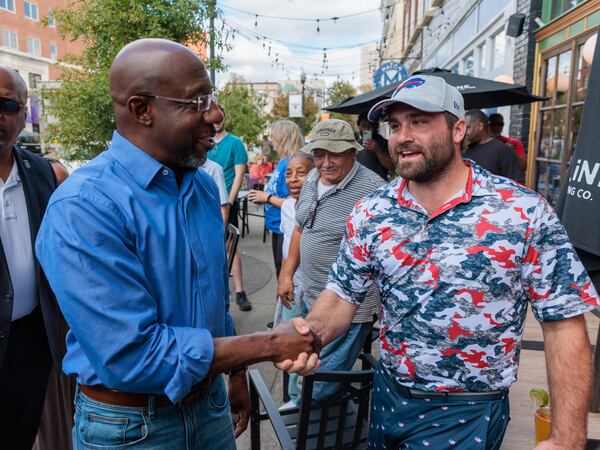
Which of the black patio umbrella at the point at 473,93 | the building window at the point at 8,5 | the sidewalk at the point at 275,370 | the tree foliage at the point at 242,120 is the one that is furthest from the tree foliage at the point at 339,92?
the building window at the point at 8,5

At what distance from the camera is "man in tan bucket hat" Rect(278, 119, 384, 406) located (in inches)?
124

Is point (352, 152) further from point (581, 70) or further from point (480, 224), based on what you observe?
point (581, 70)

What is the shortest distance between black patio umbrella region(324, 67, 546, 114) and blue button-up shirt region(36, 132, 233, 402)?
368 centimetres

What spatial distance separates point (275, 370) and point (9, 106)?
306 cm

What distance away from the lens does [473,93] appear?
17.3 feet

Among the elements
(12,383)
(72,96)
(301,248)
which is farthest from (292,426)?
(72,96)

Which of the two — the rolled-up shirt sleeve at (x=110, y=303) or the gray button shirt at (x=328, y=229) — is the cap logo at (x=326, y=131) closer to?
the gray button shirt at (x=328, y=229)

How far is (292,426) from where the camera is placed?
2834mm

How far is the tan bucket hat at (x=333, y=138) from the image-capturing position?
3.30m

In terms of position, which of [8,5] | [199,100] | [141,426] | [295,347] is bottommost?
[141,426]

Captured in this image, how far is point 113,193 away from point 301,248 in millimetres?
2067

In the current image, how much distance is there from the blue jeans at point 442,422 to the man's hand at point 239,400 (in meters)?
0.63

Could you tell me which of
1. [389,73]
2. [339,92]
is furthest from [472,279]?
[339,92]

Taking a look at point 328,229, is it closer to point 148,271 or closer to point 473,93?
point 148,271
